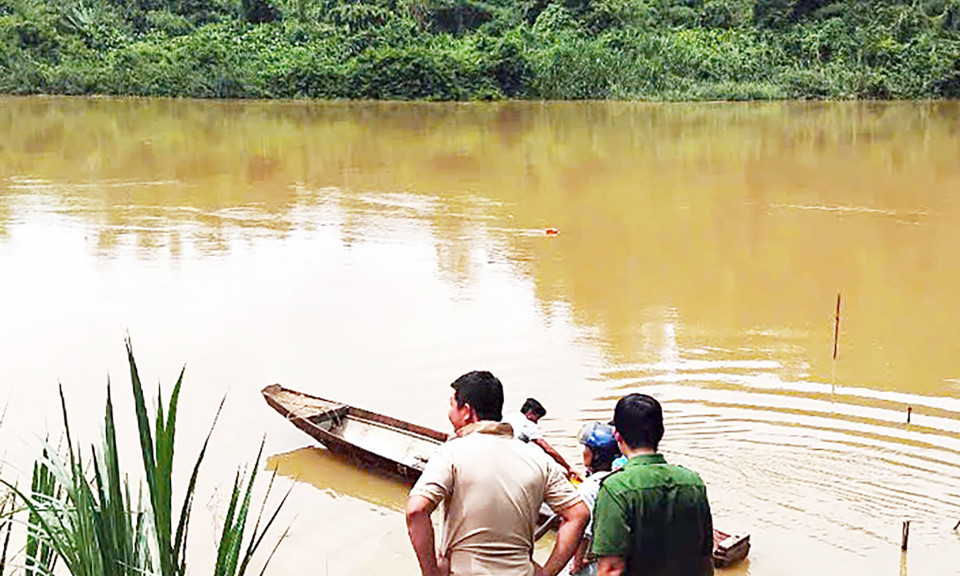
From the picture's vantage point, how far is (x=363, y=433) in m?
6.26

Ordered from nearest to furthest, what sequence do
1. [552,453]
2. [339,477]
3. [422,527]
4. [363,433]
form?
[422,527], [552,453], [339,477], [363,433]

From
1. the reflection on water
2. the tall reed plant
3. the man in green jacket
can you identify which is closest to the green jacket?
the man in green jacket

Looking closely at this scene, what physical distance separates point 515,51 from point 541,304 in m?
22.0

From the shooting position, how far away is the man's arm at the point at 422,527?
2.51 m

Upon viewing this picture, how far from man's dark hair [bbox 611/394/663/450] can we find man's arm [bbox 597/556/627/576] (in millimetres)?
249

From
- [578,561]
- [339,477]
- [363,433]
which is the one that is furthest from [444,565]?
[363,433]

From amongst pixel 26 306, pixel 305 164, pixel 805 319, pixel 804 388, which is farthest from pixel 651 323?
pixel 305 164

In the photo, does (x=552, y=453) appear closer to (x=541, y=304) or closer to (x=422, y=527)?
(x=422, y=527)

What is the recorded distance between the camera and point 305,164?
1873 cm

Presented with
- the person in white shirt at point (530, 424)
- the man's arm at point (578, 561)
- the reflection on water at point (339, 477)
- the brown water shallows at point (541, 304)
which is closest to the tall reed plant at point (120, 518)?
the man's arm at point (578, 561)

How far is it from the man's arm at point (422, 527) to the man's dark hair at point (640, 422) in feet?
1.53

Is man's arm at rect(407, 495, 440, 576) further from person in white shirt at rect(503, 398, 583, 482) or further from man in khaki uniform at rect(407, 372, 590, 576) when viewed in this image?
person in white shirt at rect(503, 398, 583, 482)

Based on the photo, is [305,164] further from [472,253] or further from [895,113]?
[895,113]

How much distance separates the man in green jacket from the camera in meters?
2.40
